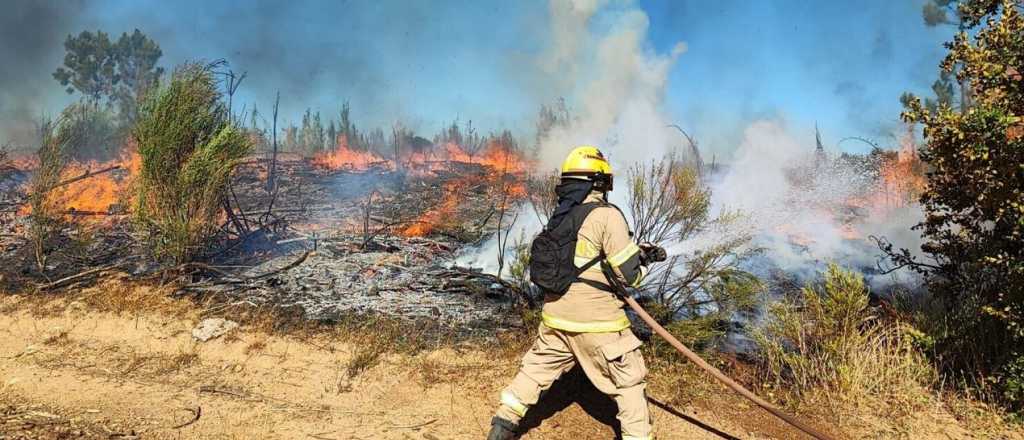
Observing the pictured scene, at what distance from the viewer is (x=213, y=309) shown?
19.9ft

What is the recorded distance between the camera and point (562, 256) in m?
3.24

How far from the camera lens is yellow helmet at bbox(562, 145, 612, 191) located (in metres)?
3.32

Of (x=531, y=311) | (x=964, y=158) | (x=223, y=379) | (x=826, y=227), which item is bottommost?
(x=223, y=379)

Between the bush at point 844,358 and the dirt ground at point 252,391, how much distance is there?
46 cm

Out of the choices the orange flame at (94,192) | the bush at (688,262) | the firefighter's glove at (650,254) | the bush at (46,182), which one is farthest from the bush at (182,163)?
the firefighter's glove at (650,254)

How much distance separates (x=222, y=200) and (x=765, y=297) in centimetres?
752

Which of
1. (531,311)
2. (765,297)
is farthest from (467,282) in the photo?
(765,297)

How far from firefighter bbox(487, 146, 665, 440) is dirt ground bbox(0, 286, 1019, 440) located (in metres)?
0.67

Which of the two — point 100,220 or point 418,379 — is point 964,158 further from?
point 100,220

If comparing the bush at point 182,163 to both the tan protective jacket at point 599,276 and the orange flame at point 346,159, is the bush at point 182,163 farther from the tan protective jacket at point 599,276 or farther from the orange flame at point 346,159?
the orange flame at point 346,159

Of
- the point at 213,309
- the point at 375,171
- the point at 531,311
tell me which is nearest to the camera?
the point at 531,311

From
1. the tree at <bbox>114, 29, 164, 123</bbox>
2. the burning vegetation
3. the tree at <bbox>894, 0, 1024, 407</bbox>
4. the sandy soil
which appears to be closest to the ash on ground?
the burning vegetation

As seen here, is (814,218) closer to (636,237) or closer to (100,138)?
(636,237)

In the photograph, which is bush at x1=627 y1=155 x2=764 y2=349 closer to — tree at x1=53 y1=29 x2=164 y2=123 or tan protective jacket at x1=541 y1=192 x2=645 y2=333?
tan protective jacket at x1=541 y1=192 x2=645 y2=333
